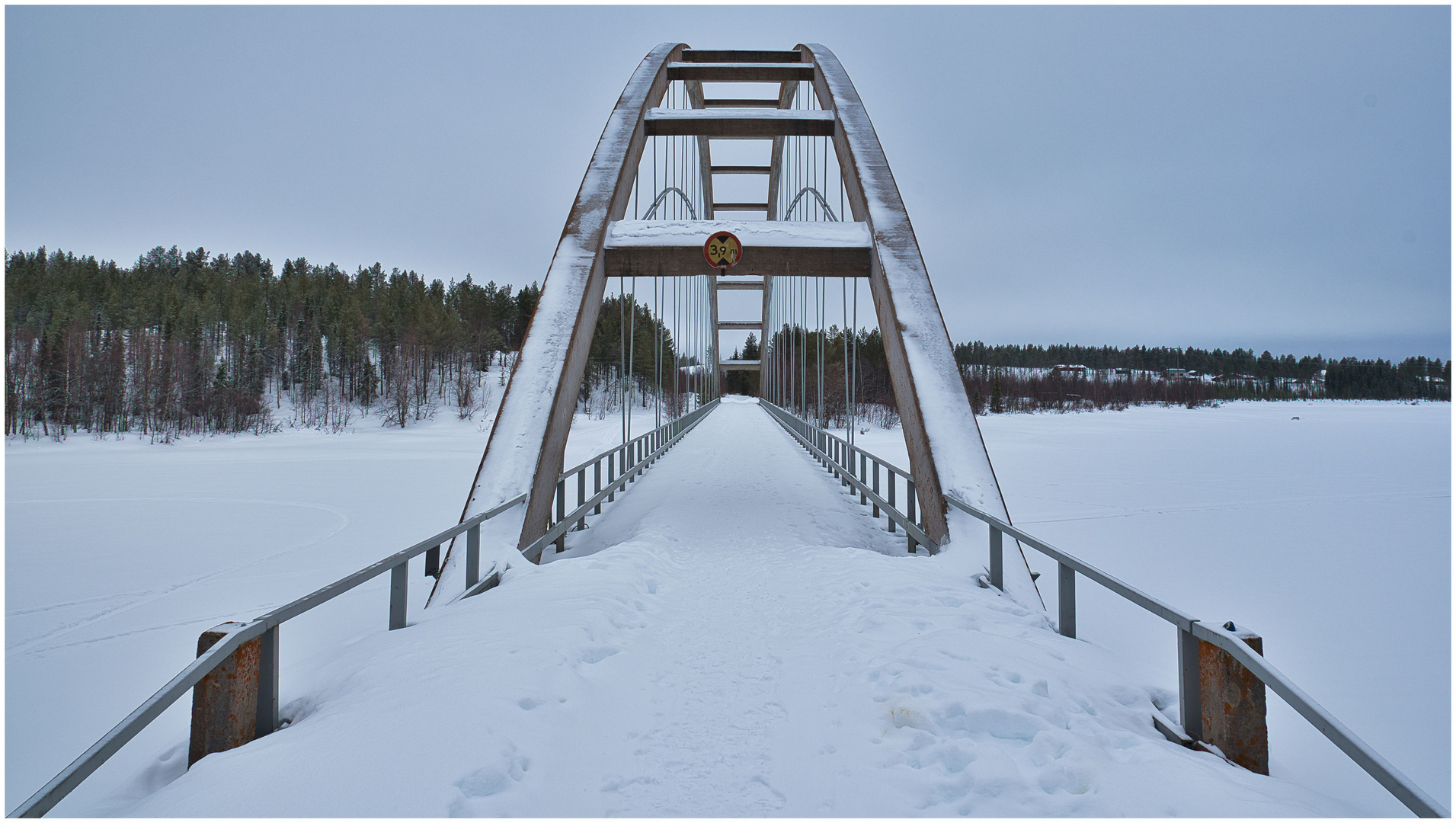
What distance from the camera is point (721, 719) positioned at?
9.15ft

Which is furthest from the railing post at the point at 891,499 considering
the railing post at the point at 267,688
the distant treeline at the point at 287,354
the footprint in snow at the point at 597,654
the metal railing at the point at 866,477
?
the distant treeline at the point at 287,354

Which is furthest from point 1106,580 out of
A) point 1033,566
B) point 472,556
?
point 1033,566

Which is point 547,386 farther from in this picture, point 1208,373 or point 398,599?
point 1208,373

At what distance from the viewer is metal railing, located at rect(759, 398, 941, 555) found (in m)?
6.32

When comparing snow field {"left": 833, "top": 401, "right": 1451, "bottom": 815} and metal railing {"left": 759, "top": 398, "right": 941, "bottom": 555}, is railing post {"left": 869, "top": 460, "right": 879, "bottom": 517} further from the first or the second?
snow field {"left": 833, "top": 401, "right": 1451, "bottom": 815}

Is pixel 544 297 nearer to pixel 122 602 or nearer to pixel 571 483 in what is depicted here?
pixel 122 602

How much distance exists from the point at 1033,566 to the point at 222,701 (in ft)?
24.3

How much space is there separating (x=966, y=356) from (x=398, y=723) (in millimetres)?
108597

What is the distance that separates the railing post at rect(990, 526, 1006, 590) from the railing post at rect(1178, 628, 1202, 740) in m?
1.94

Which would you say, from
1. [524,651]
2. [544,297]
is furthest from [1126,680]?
[544,297]

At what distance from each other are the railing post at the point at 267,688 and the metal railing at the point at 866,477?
14.2 ft

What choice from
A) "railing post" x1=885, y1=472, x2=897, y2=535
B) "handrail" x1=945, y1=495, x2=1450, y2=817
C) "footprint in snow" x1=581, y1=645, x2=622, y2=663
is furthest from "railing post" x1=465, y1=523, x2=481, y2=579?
"railing post" x1=885, y1=472, x2=897, y2=535

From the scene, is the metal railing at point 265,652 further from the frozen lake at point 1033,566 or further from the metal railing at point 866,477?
the metal railing at point 866,477

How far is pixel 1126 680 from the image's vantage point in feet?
10.2
